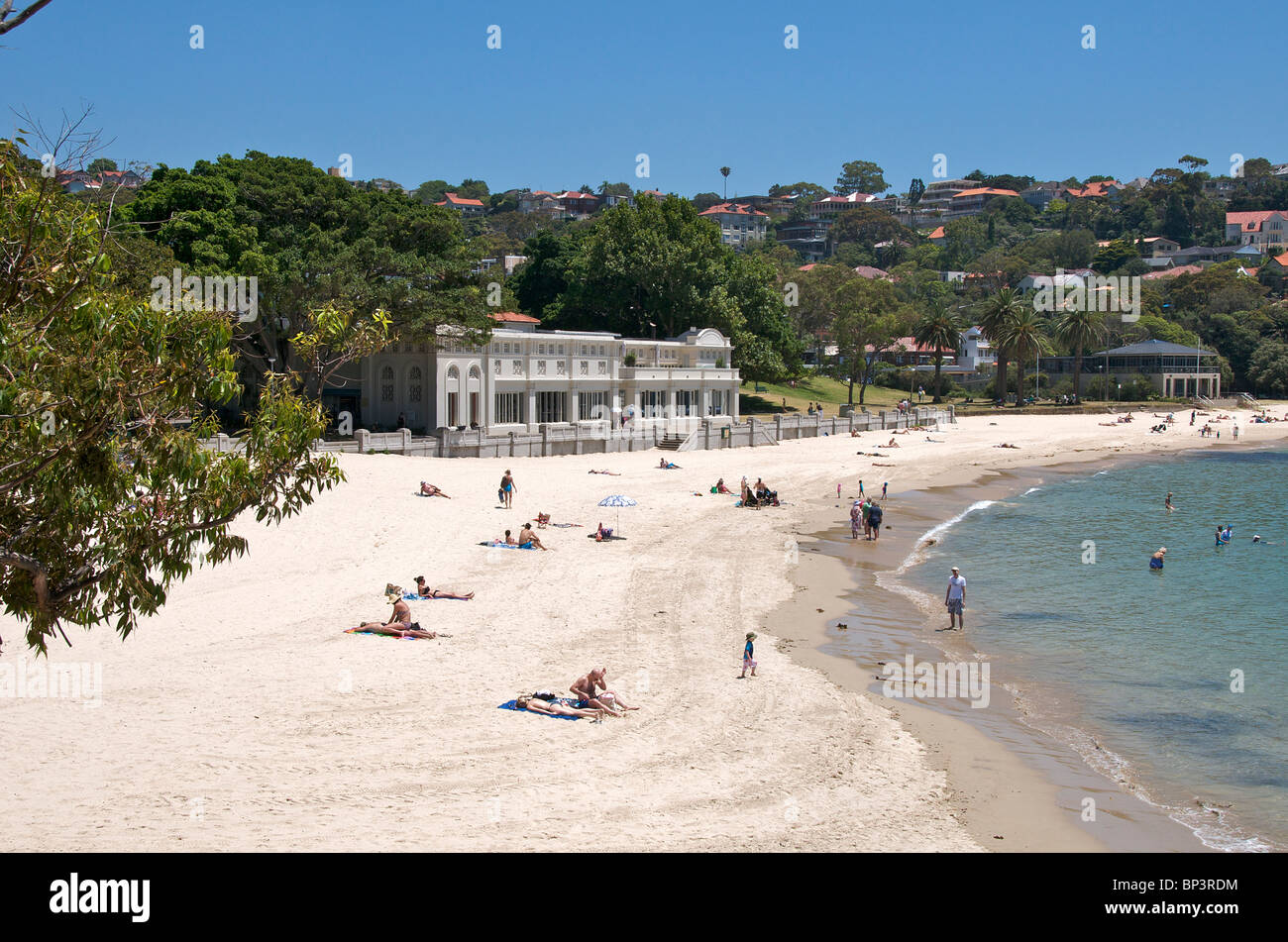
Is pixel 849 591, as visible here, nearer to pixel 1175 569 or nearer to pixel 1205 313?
pixel 1175 569

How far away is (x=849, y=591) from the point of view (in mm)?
26578

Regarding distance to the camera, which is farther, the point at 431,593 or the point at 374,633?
the point at 431,593

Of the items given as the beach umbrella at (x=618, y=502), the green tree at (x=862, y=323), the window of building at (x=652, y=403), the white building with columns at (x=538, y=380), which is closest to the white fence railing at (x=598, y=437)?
the white building with columns at (x=538, y=380)

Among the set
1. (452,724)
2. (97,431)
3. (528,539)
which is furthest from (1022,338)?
(97,431)

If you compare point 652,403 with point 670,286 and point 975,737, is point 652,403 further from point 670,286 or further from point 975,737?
point 975,737

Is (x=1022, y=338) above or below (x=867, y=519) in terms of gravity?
above

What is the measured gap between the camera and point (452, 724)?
555 inches

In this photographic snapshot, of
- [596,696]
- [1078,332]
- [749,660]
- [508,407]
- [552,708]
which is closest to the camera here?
[552,708]

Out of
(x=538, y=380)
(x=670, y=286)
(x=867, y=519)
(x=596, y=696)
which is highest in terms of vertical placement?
(x=670, y=286)

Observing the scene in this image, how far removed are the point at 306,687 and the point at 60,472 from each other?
338 inches

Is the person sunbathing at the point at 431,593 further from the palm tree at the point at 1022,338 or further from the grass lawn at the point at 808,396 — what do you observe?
the palm tree at the point at 1022,338

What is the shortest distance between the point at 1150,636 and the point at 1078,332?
85.6 metres

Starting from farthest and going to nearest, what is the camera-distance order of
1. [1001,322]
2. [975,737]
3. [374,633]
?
[1001,322], [374,633], [975,737]
